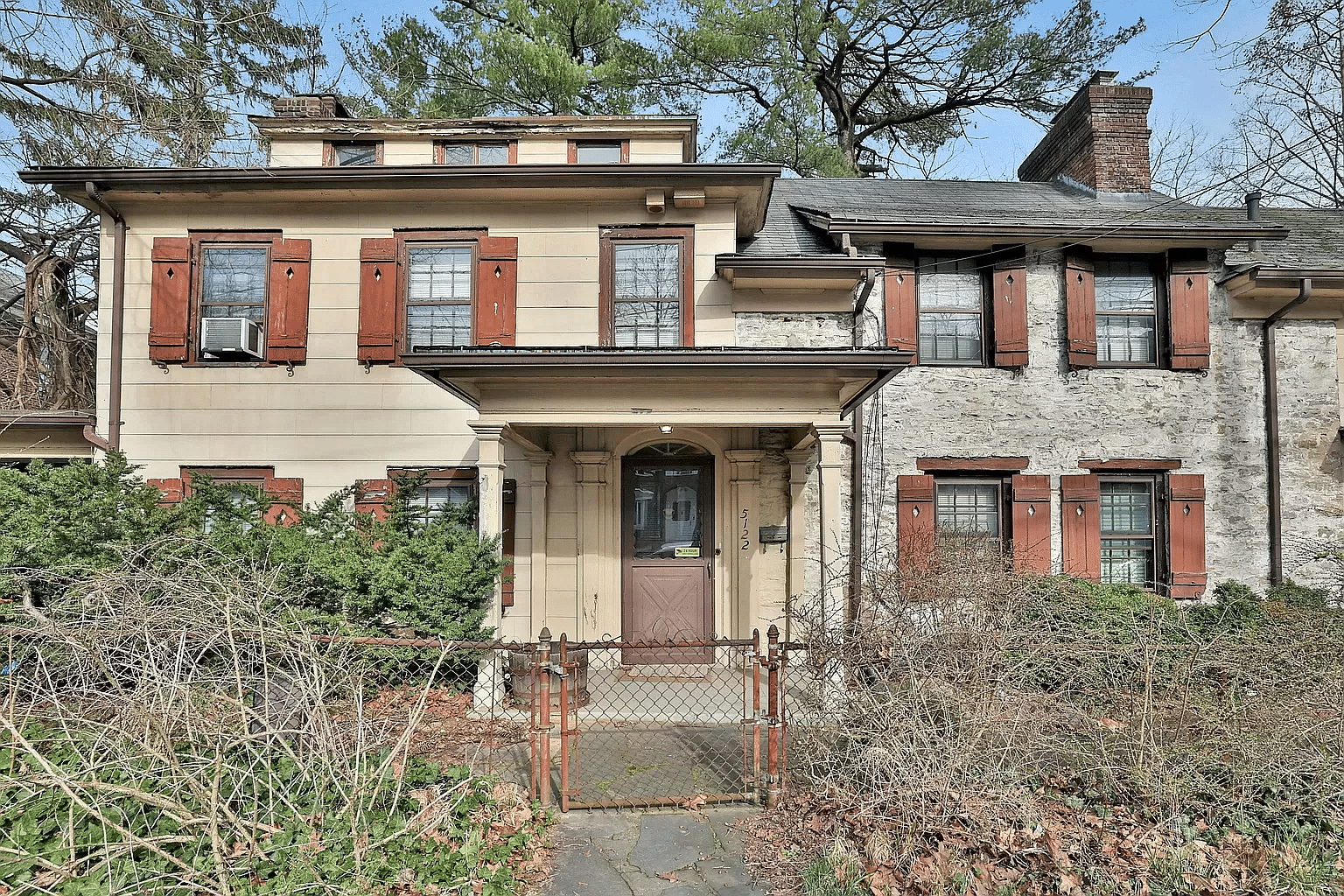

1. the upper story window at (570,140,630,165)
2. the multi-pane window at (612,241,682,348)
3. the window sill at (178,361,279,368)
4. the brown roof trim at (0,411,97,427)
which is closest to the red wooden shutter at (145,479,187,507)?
the brown roof trim at (0,411,97,427)

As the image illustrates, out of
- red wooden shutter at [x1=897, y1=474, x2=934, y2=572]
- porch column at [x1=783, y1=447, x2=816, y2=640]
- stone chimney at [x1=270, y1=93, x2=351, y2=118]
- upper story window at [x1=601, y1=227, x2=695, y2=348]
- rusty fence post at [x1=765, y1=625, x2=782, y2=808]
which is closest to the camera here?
rusty fence post at [x1=765, y1=625, x2=782, y2=808]

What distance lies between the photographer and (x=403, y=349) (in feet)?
27.5

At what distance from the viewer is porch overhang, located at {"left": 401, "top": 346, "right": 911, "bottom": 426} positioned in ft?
20.5

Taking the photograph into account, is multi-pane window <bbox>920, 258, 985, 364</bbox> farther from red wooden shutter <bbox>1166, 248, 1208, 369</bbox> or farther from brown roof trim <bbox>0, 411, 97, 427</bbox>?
brown roof trim <bbox>0, 411, 97, 427</bbox>

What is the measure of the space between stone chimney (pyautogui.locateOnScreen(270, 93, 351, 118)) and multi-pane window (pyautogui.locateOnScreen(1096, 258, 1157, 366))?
10.2 meters

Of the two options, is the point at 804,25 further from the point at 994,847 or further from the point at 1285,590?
the point at 994,847

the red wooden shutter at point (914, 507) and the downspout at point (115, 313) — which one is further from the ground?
the downspout at point (115, 313)

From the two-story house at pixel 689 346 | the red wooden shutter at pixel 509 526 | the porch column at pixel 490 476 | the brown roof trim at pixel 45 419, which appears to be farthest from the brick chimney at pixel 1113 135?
the brown roof trim at pixel 45 419

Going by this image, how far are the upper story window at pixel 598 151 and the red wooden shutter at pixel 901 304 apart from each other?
361cm

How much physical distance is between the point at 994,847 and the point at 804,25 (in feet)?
55.3

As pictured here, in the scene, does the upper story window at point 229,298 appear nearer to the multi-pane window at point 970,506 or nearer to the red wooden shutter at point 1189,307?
the multi-pane window at point 970,506

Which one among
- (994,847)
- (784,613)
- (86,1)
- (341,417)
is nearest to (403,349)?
(341,417)

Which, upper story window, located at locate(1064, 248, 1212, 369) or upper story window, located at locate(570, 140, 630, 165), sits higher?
upper story window, located at locate(570, 140, 630, 165)

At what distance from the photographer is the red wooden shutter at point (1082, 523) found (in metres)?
8.69
